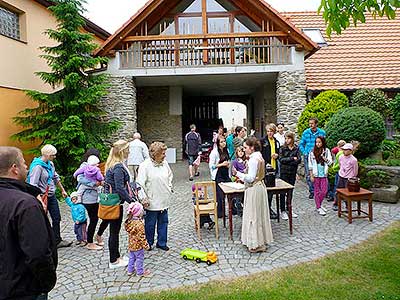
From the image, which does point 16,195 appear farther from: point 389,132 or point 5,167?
point 389,132

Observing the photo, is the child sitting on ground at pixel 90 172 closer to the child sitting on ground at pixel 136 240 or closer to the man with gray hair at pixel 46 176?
the man with gray hair at pixel 46 176

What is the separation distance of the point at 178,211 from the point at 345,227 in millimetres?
3652

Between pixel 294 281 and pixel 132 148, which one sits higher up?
pixel 132 148

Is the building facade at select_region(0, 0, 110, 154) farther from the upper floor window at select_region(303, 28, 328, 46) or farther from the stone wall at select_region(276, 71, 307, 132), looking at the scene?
the upper floor window at select_region(303, 28, 328, 46)

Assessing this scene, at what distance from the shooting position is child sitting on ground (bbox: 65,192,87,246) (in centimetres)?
597

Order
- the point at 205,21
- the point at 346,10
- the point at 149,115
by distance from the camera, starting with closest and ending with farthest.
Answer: the point at 346,10 → the point at 205,21 → the point at 149,115

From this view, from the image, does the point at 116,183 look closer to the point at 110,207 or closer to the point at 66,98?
the point at 110,207

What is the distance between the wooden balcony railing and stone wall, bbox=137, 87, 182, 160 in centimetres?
395

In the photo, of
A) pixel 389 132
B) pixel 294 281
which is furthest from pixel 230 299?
pixel 389 132

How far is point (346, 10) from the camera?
4.08 meters

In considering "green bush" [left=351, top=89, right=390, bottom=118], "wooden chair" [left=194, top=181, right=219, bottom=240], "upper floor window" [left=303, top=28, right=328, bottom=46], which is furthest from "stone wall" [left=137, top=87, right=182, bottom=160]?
"wooden chair" [left=194, top=181, right=219, bottom=240]

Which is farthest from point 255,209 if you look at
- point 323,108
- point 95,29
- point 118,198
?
point 95,29

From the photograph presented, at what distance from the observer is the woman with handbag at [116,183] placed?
513cm

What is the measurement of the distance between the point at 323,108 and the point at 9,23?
10.3 meters
